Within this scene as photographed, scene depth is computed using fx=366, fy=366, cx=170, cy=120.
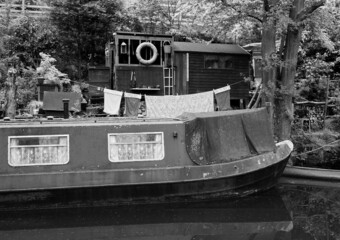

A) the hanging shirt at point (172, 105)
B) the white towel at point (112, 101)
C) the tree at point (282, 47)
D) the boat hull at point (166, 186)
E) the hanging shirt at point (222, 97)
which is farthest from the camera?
the hanging shirt at point (222, 97)

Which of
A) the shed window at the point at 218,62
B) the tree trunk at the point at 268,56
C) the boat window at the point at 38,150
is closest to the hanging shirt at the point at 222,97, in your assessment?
the shed window at the point at 218,62

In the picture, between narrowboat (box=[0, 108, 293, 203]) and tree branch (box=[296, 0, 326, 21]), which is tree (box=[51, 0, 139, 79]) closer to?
tree branch (box=[296, 0, 326, 21])

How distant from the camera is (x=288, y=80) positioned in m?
11.1

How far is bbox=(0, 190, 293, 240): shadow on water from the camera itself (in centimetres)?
663

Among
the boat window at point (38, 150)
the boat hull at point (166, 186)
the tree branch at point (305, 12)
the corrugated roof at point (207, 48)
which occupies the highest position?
the tree branch at point (305, 12)

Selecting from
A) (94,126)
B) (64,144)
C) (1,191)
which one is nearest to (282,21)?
(94,126)

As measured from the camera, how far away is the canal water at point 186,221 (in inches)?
261

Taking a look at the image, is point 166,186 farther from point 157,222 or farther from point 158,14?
point 158,14

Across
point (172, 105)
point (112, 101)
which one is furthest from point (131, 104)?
point (172, 105)

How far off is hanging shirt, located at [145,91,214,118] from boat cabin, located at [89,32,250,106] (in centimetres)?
253

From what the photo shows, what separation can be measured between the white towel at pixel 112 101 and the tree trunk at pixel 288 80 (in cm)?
567

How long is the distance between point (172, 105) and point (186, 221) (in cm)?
621

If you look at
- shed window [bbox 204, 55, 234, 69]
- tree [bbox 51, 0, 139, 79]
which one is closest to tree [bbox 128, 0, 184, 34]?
tree [bbox 51, 0, 139, 79]

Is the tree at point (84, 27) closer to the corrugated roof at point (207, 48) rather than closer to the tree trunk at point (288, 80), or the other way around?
the corrugated roof at point (207, 48)
